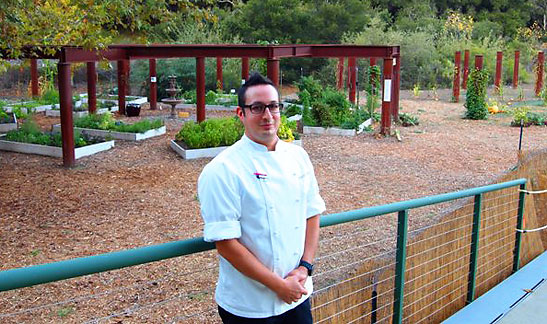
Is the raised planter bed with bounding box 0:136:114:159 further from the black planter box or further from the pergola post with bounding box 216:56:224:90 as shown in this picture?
the pergola post with bounding box 216:56:224:90

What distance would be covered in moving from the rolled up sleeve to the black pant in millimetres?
347

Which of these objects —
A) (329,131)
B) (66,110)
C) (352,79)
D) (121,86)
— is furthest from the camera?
(352,79)

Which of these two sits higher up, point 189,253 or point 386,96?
point 189,253

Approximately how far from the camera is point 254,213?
7.89 ft

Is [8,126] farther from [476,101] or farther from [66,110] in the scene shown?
[476,101]

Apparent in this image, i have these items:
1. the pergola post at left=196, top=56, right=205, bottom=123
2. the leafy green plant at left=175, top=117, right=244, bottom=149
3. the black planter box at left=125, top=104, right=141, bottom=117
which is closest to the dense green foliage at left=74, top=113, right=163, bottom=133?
the pergola post at left=196, top=56, right=205, bottom=123

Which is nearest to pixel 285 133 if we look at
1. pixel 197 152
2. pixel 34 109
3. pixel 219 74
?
pixel 197 152

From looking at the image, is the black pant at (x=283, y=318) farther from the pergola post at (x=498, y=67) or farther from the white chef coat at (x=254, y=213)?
the pergola post at (x=498, y=67)

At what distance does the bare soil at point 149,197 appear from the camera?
19.4ft

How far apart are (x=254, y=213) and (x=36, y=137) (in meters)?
12.6

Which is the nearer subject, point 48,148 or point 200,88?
point 48,148

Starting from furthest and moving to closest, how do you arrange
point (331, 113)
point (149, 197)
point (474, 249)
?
point (331, 113) < point (149, 197) < point (474, 249)

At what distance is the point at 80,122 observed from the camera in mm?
15805

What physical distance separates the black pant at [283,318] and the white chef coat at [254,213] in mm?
22
